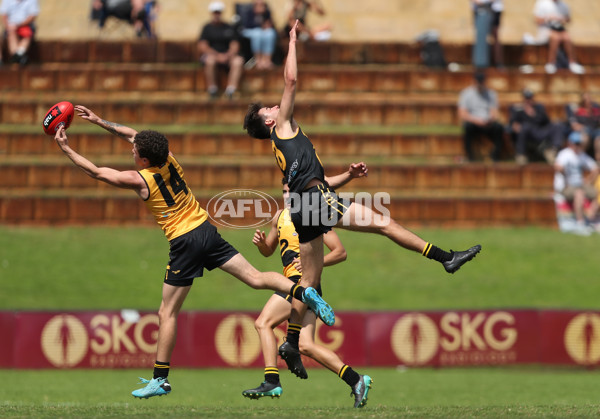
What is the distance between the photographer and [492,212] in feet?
66.3

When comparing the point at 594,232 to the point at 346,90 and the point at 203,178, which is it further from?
the point at 203,178

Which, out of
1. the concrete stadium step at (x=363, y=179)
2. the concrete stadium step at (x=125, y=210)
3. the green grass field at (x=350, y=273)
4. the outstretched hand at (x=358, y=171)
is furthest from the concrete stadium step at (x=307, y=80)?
the outstretched hand at (x=358, y=171)

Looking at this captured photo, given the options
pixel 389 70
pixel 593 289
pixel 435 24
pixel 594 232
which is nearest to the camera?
pixel 593 289

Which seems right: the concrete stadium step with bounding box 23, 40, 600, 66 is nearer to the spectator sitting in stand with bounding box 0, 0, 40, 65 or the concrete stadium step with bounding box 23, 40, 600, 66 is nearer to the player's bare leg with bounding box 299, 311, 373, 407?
the spectator sitting in stand with bounding box 0, 0, 40, 65

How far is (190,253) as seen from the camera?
9.52 metres

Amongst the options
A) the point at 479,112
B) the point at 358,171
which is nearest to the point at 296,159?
the point at 358,171

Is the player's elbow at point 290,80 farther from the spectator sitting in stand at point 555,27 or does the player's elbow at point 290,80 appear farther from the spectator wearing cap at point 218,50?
the spectator sitting in stand at point 555,27

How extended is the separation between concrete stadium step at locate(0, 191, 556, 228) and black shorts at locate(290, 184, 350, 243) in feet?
33.7

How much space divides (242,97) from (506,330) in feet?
30.0

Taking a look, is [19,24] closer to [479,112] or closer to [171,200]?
[479,112]

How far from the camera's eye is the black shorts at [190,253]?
9523 millimetres

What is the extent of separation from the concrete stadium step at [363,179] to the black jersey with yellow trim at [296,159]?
10466 mm

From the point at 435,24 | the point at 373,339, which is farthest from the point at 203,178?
the point at 435,24

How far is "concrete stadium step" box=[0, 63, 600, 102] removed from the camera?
73.8 ft
